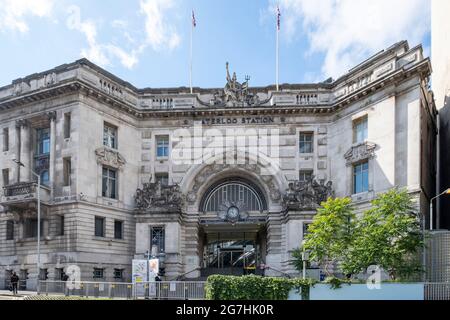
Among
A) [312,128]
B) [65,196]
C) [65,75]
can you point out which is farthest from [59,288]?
[312,128]

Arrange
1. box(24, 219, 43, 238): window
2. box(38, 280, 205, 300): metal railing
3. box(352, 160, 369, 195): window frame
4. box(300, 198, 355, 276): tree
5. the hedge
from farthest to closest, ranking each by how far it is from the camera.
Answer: box(24, 219, 43, 238): window
box(352, 160, 369, 195): window frame
box(300, 198, 355, 276): tree
box(38, 280, 205, 300): metal railing
the hedge

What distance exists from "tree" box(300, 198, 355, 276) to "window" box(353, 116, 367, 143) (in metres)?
10.6

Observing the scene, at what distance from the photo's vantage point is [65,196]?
3697cm

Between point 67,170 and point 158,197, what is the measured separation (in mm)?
8658

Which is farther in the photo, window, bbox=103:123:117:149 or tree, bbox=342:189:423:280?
window, bbox=103:123:117:149

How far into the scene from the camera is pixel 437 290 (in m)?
22.7

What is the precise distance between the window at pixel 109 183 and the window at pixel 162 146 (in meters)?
5.02

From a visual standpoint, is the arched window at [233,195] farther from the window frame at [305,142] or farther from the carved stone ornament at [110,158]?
the carved stone ornament at [110,158]

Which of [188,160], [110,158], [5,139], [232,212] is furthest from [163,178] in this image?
[5,139]

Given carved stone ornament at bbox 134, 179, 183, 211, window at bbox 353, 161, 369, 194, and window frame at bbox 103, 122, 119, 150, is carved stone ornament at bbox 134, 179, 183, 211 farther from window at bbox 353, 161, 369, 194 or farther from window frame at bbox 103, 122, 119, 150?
window at bbox 353, 161, 369, 194

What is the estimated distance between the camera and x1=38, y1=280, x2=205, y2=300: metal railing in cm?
2552

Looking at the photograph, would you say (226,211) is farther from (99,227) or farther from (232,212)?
(99,227)

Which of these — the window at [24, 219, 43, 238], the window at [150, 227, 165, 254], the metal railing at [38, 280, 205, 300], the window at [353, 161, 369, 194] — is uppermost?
the window at [353, 161, 369, 194]

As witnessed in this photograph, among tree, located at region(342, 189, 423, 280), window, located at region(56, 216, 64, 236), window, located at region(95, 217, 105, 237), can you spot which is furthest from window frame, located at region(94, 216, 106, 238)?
tree, located at region(342, 189, 423, 280)
